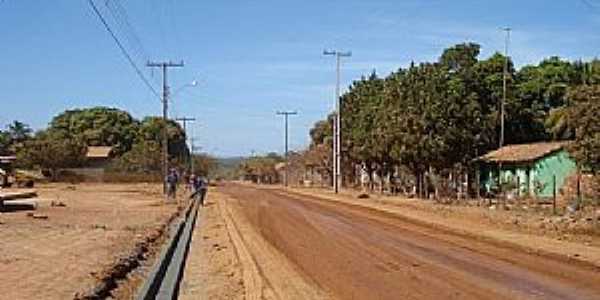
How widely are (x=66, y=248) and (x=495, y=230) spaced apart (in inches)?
598

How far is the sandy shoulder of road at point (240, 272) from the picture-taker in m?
16.0

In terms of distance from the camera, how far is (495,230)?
31.8 meters

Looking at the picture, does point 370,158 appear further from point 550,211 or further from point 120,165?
point 120,165

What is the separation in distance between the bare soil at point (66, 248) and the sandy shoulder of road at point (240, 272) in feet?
4.67

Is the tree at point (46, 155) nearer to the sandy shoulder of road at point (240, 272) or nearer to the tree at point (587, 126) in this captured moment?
the tree at point (587, 126)

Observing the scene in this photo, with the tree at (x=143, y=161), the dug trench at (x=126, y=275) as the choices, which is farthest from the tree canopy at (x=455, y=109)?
the tree at (x=143, y=161)

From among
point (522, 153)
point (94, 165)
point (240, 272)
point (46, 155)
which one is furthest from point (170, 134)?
point (240, 272)

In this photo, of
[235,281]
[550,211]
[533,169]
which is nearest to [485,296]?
[235,281]

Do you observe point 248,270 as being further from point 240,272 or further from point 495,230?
point 495,230

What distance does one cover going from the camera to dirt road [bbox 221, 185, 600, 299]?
50.5ft

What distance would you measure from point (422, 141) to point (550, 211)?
19601 millimetres

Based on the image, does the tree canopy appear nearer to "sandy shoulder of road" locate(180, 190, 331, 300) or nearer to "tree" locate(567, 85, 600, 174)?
"tree" locate(567, 85, 600, 174)

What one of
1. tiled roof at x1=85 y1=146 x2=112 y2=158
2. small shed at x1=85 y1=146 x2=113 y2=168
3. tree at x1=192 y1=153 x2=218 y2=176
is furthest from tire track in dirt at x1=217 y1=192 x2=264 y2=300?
tree at x1=192 y1=153 x2=218 y2=176

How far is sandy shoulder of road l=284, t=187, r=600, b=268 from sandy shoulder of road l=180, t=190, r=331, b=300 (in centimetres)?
655
